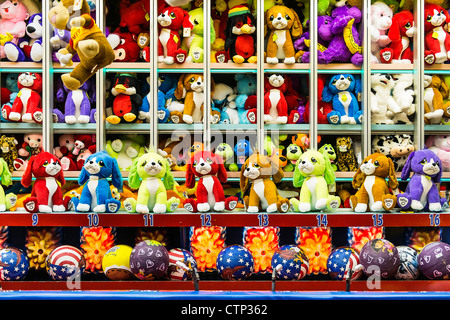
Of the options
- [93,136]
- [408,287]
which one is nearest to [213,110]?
[93,136]

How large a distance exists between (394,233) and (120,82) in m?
2.58

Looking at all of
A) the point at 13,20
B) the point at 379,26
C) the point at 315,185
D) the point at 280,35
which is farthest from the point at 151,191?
the point at 379,26

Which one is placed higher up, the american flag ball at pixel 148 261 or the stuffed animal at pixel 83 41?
the stuffed animal at pixel 83 41

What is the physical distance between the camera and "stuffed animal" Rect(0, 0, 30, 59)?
168 inches

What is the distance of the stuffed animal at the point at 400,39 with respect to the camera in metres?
4.30

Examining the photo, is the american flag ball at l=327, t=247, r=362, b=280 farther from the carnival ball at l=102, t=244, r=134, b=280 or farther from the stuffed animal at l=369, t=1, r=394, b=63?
the stuffed animal at l=369, t=1, r=394, b=63

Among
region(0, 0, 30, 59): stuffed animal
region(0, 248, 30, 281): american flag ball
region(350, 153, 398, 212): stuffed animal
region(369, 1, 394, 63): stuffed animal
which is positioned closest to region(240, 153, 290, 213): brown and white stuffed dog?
region(350, 153, 398, 212): stuffed animal

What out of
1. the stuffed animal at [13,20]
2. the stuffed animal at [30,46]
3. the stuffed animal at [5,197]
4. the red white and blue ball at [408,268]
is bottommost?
the red white and blue ball at [408,268]

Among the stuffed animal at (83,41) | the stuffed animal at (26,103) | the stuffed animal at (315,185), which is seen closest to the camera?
the stuffed animal at (83,41)

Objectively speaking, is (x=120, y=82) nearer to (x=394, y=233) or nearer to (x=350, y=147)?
(x=350, y=147)

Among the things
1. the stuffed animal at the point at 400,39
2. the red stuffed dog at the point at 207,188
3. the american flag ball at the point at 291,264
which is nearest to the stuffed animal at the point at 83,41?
the red stuffed dog at the point at 207,188

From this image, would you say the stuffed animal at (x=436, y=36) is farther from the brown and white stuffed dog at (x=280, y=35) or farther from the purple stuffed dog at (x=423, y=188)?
the purple stuffed dog at (x=423, y=188)

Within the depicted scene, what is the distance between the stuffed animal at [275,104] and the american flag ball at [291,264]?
1.54m

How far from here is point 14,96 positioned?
4.31 metres
